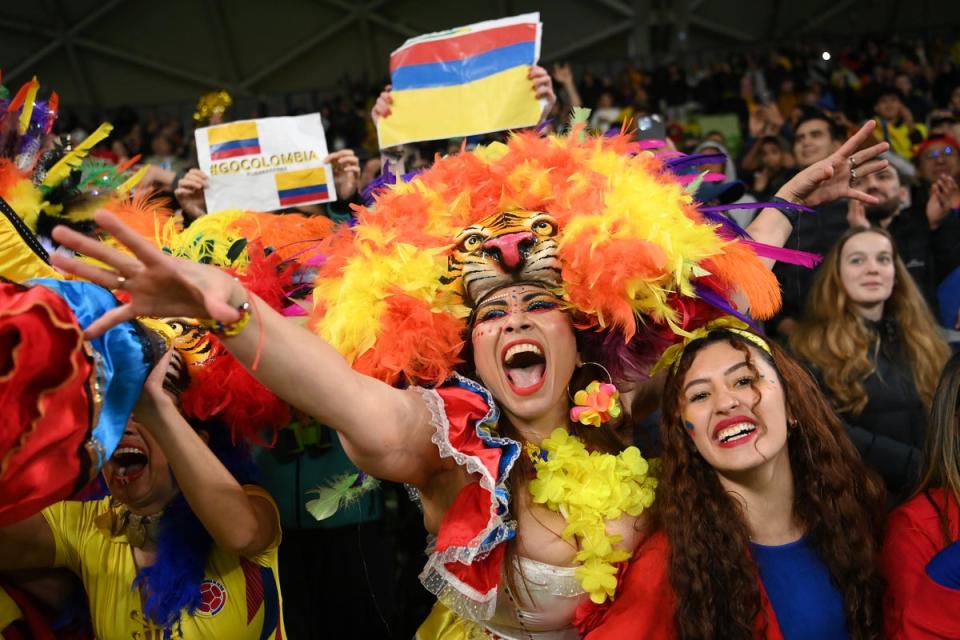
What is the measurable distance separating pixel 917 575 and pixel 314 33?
37.4ft

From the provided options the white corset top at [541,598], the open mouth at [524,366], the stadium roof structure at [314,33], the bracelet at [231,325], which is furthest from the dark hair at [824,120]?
the stadium roof structure at [314,33]

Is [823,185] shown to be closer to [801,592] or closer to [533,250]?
[533,250]

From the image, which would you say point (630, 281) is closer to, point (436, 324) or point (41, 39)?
point (436, 324)

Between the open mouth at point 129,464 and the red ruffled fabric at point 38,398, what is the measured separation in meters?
0.65

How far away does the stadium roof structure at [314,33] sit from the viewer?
1155 cm

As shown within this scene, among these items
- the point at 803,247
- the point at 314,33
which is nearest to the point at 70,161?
the point at 803,247

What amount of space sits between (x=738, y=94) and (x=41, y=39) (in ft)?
28.7

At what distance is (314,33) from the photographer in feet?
39.1

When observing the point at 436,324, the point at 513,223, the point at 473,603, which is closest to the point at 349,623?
the point at 473,603

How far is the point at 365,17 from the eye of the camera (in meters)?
11.8

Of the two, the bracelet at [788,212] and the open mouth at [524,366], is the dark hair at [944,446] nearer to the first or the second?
the bracelet at [788,212]

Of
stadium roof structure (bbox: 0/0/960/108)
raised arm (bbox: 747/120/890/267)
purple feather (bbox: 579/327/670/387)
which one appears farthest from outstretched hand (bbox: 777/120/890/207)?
stadium roof structure (bbox: 0/0/960/108)

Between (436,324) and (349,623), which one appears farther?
(349,623)

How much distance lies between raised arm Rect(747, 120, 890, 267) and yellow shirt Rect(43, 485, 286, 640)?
1501mm
